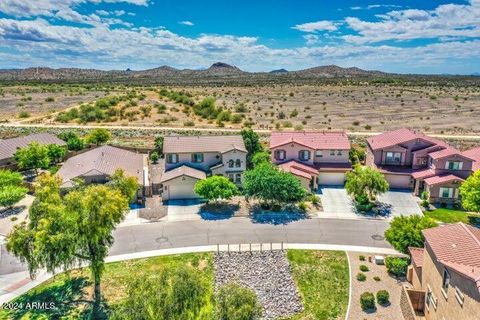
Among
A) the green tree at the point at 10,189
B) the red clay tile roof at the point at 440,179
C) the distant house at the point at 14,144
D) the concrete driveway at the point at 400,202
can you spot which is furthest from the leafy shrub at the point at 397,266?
the distant house at the point at 14,144

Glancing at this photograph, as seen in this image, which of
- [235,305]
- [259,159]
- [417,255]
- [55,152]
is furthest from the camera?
[55,152]

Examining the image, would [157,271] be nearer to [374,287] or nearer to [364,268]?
[374,287]

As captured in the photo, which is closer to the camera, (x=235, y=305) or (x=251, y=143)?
(x=235, y=305)

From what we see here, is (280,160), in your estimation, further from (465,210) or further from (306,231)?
(465,210)

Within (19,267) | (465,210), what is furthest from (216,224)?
(465,210)

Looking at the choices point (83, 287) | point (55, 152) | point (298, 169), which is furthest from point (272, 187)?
point (55, 152)

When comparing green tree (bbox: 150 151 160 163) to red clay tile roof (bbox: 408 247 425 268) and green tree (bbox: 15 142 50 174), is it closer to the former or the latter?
green tree (bbox: 15 142 50 174)
